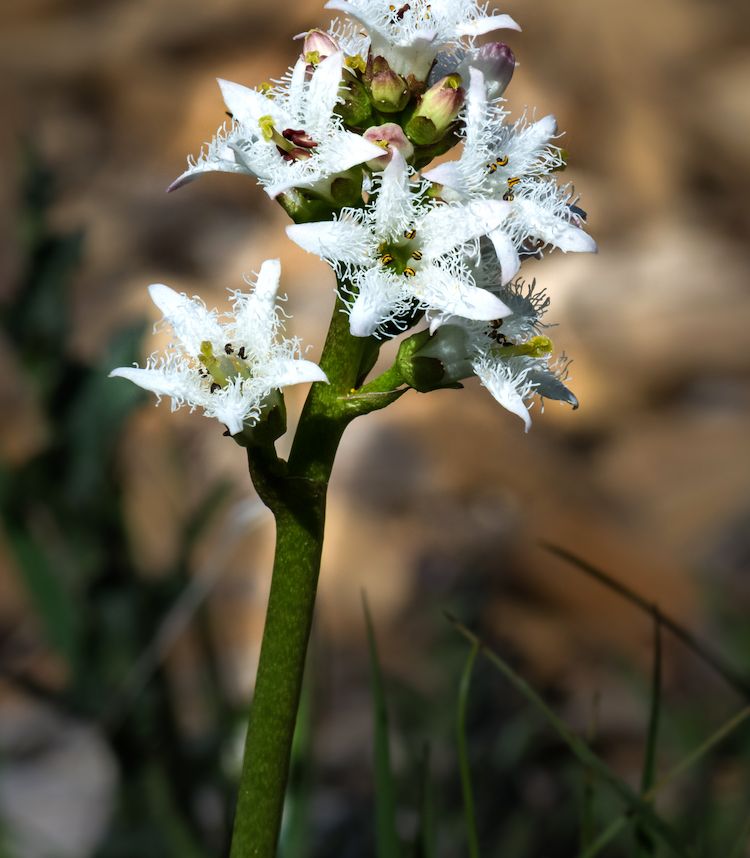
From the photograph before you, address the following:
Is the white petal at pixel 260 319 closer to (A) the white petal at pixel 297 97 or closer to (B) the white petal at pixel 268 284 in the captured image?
(B) the white petal at pixel 268 284

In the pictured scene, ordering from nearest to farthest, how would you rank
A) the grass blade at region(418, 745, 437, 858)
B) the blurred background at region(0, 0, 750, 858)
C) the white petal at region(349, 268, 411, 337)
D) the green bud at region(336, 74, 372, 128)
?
the white petal at region(349, 268, 411, 337)
the green bud at region(336, 74, 372, 128)
the grass blade at region(418, 745, 437, 858)
the blurred background at region(0, 0, 750, 858)

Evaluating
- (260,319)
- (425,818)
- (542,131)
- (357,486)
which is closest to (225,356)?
(260,319)

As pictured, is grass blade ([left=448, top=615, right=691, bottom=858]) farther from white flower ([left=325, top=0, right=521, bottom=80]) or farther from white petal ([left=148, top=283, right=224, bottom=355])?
white flower ([left=325, top=0, right=521, bottom=80])

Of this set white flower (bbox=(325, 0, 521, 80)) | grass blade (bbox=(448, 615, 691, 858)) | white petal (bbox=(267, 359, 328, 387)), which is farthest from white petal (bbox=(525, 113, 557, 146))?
grass blade (bbox=(448, 615, 691, 858))

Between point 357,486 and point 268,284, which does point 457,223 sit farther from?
point 357,486

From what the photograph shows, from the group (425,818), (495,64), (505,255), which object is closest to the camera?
(505,255)

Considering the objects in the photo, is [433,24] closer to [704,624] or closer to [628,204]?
[704,624]
